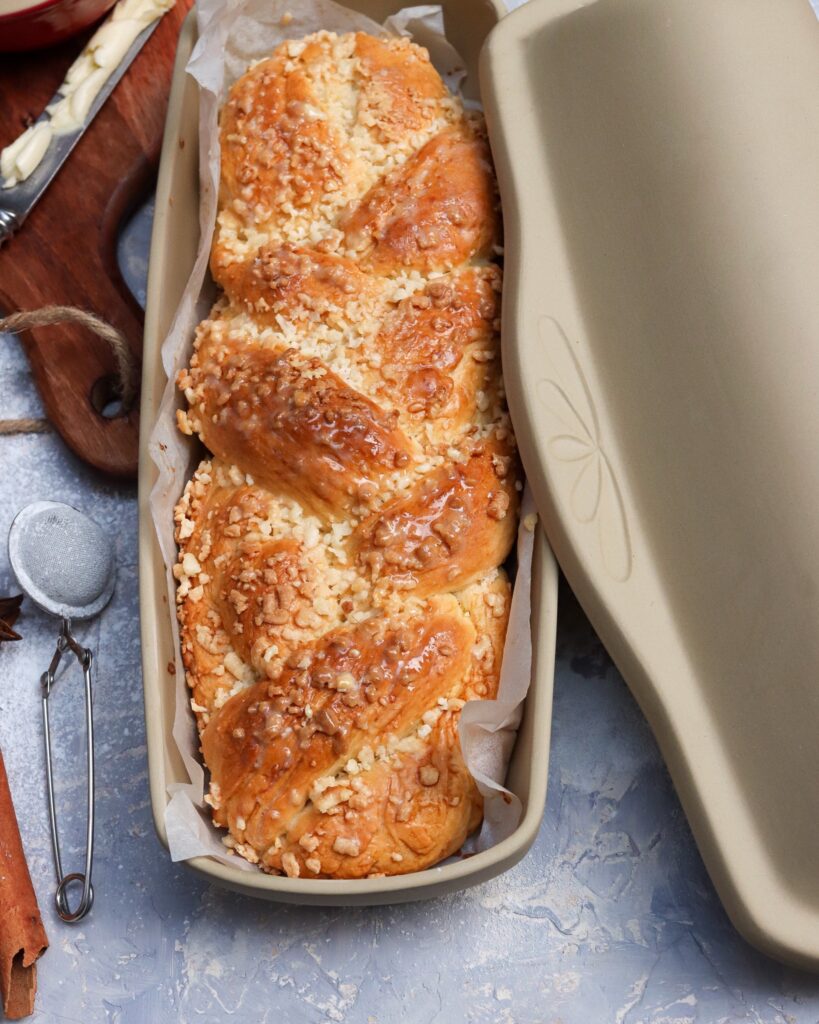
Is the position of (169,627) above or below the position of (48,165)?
below

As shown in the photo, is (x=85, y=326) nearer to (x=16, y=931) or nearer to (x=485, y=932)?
(x=16, y=931)

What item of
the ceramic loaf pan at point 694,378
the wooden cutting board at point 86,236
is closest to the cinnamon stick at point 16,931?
the wooden cutting board at point 86,236

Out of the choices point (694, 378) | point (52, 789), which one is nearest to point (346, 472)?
point (694, 378)

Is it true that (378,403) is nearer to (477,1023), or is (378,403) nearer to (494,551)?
(494,551)

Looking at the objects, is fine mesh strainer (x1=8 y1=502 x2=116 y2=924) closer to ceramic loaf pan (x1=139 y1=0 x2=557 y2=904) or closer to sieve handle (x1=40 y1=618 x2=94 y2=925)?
sieve handle (x1=40 y1=618 x2=94 y2=925)

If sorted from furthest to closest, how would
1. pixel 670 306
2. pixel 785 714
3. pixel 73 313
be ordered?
pixel 73 313 < pixel 670 306 < pixel 785 714

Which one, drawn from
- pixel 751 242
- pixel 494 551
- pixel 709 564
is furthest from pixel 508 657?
pixel 751 242
